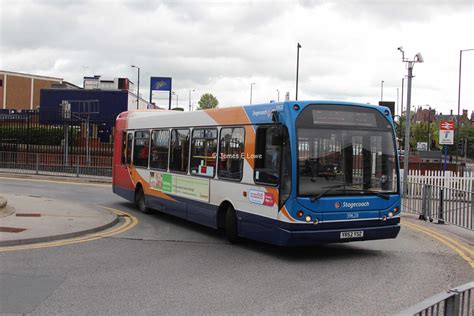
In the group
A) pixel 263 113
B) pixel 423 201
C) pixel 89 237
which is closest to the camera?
pixel 263 113

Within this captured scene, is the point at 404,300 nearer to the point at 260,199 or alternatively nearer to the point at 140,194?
the point at 260,199

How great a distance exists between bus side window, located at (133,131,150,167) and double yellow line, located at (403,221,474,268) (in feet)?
24.5

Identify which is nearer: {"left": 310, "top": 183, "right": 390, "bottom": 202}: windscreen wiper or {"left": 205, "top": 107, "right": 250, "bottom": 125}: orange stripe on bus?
{"left": 310, "top": 183, "right": 390, "bottom": 202}: windscreen wiper

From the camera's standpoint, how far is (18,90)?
288ft

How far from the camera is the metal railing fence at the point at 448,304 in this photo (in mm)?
3398

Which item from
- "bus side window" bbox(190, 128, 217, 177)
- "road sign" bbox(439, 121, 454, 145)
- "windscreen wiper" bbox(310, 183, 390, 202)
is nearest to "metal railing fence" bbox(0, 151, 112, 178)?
"bus side window" bbox(190, 128, 217, 177)

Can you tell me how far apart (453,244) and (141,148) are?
8.62 meters

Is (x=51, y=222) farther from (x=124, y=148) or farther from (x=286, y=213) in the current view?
(x=286, y=213)

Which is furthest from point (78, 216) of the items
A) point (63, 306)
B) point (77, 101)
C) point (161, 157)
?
point (77, 101)

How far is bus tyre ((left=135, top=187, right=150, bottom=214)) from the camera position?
48.4ft

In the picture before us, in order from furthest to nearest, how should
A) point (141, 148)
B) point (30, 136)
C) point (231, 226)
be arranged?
point (30, 136), point (141, 148), point (231, 226)

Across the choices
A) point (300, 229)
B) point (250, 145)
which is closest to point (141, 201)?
point (250, 145)

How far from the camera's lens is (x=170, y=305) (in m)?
6.05

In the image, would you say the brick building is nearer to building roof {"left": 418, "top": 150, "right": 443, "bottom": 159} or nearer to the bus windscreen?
building roof {"left": 418, "top": 150, "right": 443, "bottom": 159}
